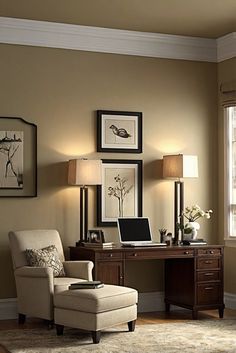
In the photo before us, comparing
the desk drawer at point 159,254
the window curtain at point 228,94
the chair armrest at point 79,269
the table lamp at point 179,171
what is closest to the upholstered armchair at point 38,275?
the chair armrest at point 79,269

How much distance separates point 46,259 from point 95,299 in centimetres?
92

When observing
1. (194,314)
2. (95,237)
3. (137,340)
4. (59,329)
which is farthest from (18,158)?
(194,314)

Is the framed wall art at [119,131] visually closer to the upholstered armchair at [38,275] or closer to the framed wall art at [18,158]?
the framed wall art at [18,158]

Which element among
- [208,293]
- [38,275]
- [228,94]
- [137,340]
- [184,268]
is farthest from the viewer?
[228,94]

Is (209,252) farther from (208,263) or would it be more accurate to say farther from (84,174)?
(84,174)

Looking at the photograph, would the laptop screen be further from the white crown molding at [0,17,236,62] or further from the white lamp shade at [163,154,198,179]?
the white crown molding at [0,17,236,62]

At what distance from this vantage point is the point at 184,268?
7.21 m

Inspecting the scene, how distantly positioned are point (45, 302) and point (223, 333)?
63.1 inches

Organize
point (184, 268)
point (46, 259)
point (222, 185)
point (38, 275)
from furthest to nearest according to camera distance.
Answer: point (222, 185), point (184, 268), point (46, 259), point (38, 275)

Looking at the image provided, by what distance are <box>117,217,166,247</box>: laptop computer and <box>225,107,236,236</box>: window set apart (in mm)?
1004

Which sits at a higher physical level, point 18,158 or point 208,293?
point 18,158

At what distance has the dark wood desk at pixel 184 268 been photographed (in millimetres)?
6672

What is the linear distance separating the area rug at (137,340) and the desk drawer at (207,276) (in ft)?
1.94

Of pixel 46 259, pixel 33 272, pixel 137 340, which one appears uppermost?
pixel 46 259
